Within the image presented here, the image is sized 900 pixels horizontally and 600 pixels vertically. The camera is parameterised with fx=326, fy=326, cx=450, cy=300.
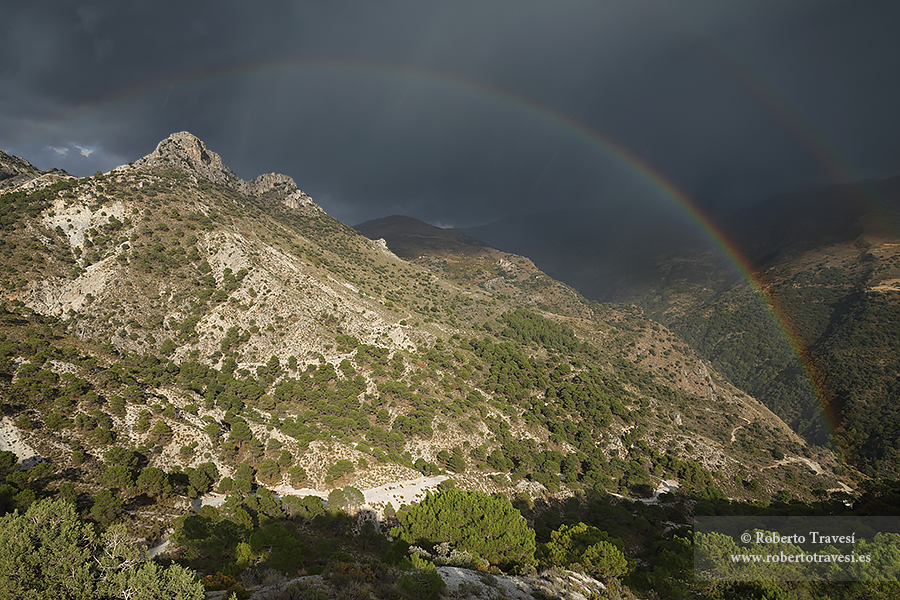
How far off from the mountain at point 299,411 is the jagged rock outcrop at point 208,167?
28.3 feet

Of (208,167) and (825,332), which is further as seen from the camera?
(825,332)

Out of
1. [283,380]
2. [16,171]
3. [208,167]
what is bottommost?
[283,380]

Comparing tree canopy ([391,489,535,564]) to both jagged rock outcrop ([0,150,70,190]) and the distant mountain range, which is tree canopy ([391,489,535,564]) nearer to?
jagged rock outcrop ([0,150,70,190])

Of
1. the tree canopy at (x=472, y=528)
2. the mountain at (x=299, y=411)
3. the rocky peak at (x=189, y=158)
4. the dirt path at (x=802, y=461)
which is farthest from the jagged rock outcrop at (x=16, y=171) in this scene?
the dirt path at (x=802, y=461)

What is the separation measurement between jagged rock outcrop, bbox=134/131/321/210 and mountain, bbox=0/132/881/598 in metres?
8.63

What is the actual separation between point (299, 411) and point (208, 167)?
115 metres

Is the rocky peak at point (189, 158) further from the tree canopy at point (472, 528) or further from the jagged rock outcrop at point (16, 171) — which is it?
the tree canopy at point (472, 528)

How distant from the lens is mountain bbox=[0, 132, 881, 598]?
86.0ft

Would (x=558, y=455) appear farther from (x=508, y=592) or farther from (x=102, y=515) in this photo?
(x=102, y=515)

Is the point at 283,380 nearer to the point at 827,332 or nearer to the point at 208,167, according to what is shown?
the point at 208,167

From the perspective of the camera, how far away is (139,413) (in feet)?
119

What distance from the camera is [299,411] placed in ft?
170

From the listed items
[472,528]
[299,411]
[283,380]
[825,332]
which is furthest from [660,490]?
[825,332]

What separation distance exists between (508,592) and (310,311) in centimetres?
5990
